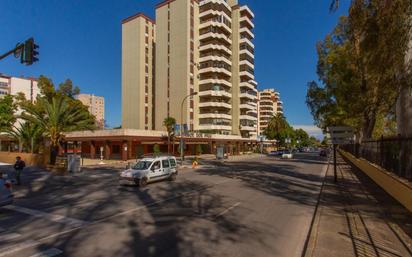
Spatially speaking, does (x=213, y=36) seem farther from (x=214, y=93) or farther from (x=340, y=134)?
(x=340, y=134)

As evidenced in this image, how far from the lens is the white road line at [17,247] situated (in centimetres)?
657

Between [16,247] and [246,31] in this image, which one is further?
[246,31]

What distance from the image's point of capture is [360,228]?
8.22 metres

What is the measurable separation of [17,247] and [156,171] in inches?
434

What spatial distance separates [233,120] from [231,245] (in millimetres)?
72980

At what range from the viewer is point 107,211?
10594 mm

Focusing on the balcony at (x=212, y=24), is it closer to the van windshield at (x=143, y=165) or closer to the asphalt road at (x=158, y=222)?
the van windshield at (x=143, y=165)

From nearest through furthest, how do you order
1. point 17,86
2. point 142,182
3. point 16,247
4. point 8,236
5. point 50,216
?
point 16,247 → point 8,236 → point 50,216 → point 142,182 → point 17,86

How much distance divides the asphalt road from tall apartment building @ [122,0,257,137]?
5509 centimetres

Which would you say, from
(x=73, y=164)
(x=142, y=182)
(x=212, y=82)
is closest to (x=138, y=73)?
(x=212, y=82)

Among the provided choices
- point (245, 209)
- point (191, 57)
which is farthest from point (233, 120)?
point (245, 209)

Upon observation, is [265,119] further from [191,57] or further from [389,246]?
[389,246]

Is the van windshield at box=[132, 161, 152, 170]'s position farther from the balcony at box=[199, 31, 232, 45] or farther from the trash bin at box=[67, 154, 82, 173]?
the balcony at box=[199, 31, 232, 45]

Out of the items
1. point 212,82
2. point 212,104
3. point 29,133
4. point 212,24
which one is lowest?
point 29,133
